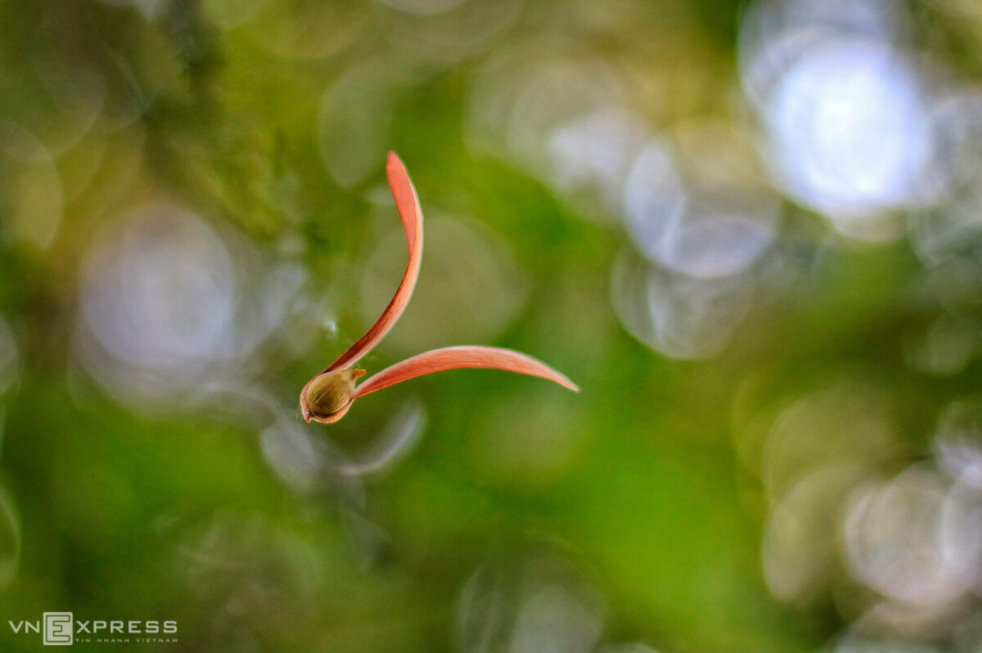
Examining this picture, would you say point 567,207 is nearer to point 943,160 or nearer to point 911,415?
point 911,415

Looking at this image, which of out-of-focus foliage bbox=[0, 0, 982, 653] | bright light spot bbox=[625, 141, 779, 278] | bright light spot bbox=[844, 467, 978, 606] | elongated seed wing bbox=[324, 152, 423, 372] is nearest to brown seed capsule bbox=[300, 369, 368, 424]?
elongated seed wing bbox=[324, 152, 423, 372]

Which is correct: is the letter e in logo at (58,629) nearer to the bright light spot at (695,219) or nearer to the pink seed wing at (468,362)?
the pink seed wing at (468,362)

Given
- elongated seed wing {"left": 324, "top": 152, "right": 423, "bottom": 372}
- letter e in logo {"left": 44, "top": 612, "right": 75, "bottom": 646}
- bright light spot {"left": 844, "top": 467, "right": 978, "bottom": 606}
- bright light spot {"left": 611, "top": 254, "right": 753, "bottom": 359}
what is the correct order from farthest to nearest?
bright light spot {"left": 844, "top": 467, "right": 978, "bottom": 606}, bright light spot {"left": 611, "top": 254, "right": 753, "bottom": 359}, letter e in logo {"left": 44, "top": 612, "right": 75, "bottom": 646}, elongated seed wing {"left": 324, "top": 152, "right": 423, "bottom": 372}

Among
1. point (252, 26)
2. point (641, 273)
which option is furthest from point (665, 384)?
point (252, 26)

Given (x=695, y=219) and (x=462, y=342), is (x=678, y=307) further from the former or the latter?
(x=462, y=342)

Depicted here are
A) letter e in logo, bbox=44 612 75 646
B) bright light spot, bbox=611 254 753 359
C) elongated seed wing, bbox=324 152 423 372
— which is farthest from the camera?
bright light spot, bbox=611 254 753 359

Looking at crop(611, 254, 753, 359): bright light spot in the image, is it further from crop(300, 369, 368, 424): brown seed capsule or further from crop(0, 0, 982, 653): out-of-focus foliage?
crop(300, 369, 368, 424): brown seed capsule
